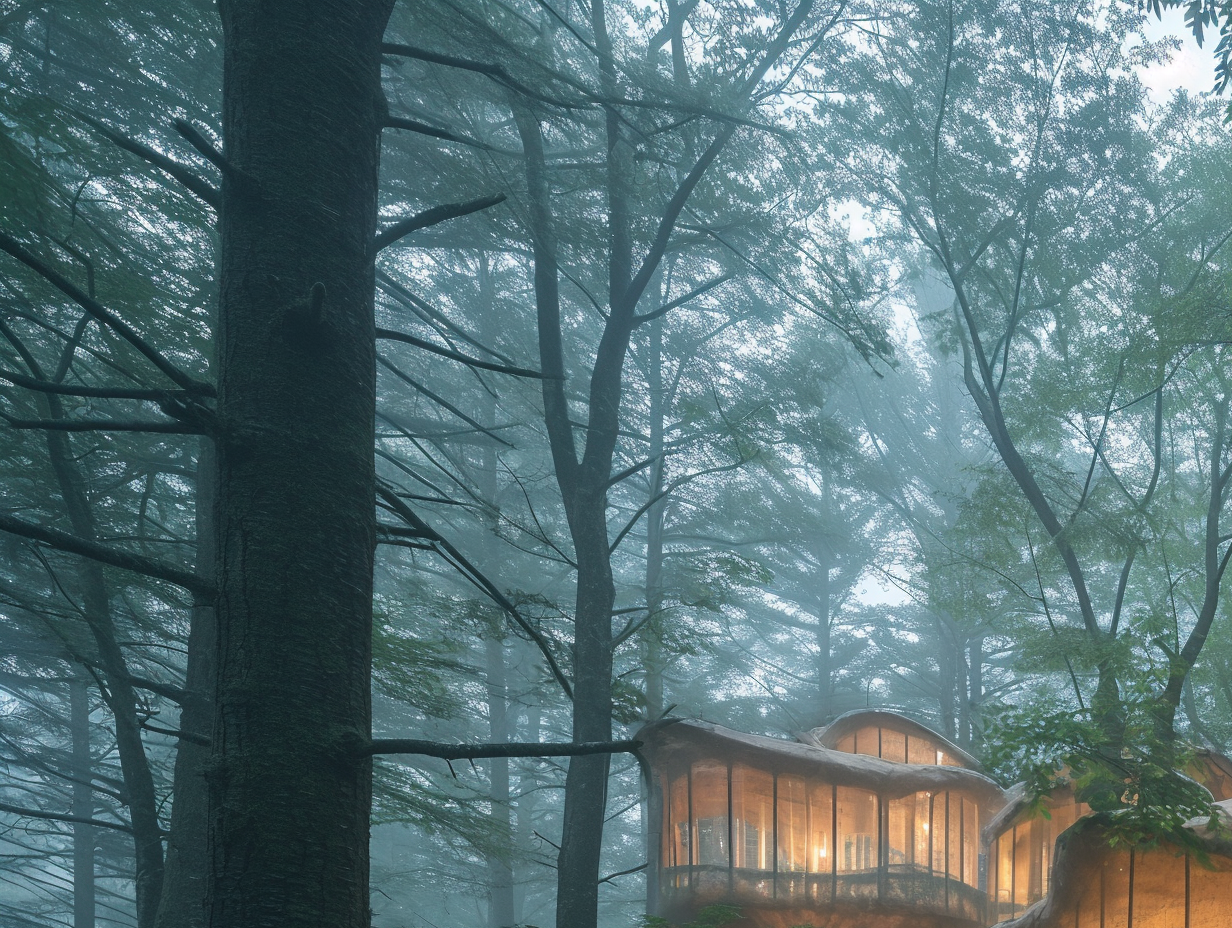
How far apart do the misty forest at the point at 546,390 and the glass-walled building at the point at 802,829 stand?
0.22 ft

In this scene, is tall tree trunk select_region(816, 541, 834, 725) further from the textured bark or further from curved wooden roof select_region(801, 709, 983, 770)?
the textured bark

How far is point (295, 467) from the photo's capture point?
1575mm

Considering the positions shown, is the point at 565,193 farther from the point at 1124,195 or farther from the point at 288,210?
the point at 1124,195

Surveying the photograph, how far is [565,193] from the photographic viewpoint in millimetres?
7352

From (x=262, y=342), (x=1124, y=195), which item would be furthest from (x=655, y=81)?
(x=1124, y=195)

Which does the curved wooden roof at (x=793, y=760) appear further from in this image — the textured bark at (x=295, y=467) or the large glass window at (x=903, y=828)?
the textured bark at (x=295, y=467)

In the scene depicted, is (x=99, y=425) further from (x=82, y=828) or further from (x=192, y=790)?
(x=82, y=828)

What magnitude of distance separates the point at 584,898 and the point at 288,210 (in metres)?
6.13

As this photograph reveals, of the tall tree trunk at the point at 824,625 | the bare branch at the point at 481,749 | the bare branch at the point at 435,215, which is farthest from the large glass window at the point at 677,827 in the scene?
the tall tree trunk at the point at 824,625

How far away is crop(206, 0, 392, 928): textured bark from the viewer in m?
1.42

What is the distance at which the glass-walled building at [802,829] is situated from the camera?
1078 cm

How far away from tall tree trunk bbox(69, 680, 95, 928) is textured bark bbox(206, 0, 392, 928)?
506 inches

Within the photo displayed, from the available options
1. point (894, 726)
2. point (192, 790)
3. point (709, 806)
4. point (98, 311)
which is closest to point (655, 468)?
point (894, 726)

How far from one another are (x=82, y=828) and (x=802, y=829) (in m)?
12.1
